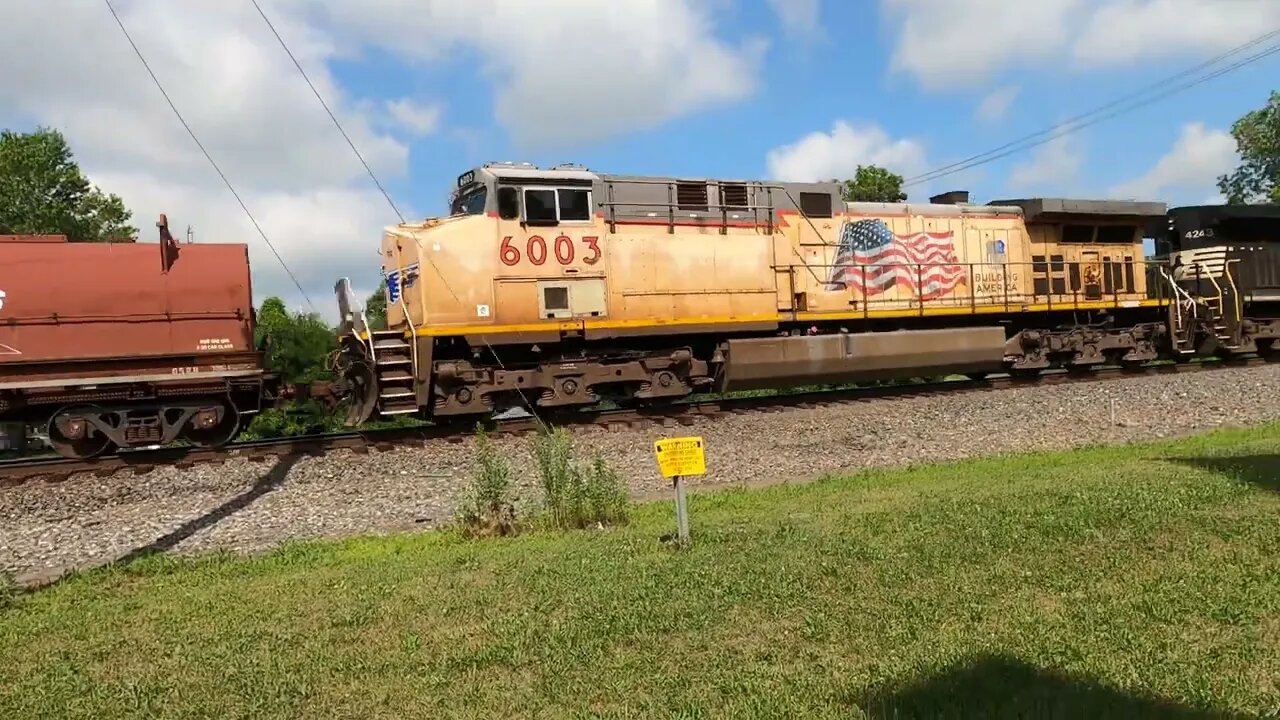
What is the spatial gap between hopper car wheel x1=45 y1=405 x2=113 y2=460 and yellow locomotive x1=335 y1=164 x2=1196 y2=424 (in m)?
3.16

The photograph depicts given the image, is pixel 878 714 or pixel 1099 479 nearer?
pixel 878 714

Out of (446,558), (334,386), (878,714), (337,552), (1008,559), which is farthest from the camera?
(334,386)

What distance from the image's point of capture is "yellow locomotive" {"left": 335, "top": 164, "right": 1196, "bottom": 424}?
12859 millimetres

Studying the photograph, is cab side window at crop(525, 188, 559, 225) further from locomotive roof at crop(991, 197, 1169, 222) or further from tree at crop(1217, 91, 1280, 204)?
tree at crop(1217, 91, 1280, 204)

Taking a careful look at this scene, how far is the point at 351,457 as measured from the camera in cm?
1128

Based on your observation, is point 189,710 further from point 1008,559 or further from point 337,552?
point 1008,559

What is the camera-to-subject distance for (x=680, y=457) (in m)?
6.57

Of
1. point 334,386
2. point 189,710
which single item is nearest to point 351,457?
point 334,386

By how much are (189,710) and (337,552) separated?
11.3ft

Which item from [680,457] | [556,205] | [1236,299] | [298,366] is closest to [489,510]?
[680,457]

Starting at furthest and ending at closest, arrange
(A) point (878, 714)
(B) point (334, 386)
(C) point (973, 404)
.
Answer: (C) point (973, 404), (B) point (334, 386), (A) point (878, 714)

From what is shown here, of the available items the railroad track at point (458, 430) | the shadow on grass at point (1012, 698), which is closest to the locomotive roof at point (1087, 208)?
the railroad track at point (458, 430)

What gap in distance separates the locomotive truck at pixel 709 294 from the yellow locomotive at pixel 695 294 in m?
0.03

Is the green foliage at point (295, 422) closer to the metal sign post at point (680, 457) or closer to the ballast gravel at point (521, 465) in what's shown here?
the ballast gravel at point (521, 465)
